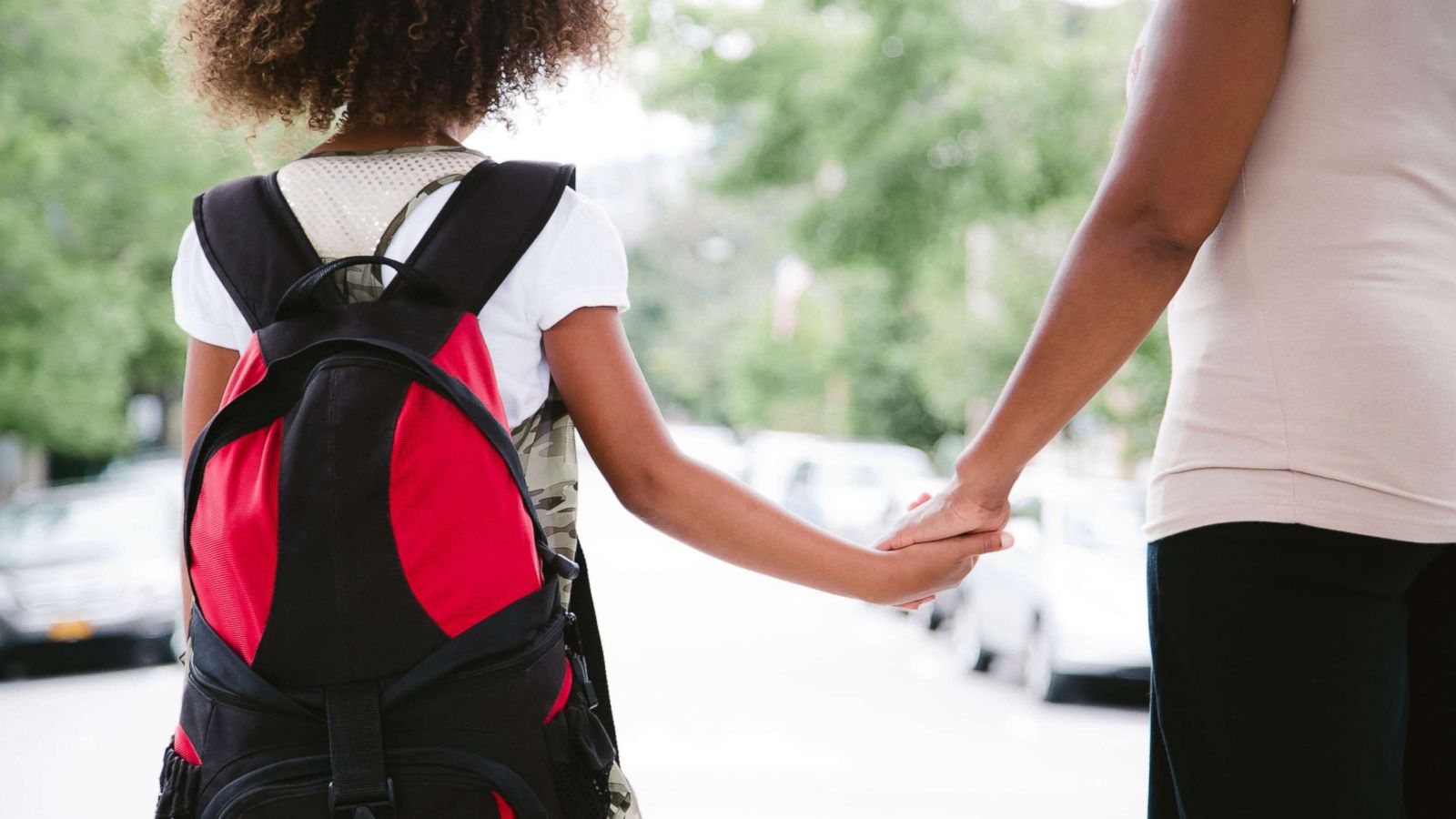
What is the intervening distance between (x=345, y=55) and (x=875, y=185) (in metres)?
12.9

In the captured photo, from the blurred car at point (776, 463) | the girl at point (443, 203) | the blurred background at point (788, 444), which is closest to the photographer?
the girl at point (443, 203)

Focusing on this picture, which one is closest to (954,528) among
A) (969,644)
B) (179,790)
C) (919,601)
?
(919,601)

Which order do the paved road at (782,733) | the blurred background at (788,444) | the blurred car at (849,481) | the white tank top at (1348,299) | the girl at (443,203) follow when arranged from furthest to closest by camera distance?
the blurred car at (849,481)
the blurred background at (788,444)
the paved road at (782,733)
the girl at (443,203)
the white tank top at (1348,299)

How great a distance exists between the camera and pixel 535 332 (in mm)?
1660

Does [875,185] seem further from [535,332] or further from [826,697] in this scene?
[535,332]

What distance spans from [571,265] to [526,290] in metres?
0.07

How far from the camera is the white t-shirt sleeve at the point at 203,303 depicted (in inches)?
65.7

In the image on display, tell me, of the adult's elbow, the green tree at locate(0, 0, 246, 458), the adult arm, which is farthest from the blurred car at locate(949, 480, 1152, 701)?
the green tree at locate(0, 0, 246, 458)

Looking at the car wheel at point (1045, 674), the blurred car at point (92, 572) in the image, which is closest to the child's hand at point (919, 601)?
the car wheel at point (1045, 674)

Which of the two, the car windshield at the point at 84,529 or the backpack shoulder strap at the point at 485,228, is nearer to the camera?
the backpack shoulder strap at the point at 485,228

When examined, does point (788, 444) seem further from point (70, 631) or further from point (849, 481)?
point (70, 631)

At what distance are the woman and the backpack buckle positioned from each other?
904mm

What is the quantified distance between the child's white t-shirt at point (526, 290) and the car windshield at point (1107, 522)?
7.79 metres

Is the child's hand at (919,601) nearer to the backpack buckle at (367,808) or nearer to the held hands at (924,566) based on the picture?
the held hands at (924,566)
